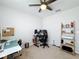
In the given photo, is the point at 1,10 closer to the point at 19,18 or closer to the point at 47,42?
the point at 19,18

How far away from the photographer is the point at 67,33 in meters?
4.07

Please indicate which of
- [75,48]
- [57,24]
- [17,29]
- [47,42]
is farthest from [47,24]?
[75,48]

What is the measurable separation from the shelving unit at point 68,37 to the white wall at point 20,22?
6.75 ft

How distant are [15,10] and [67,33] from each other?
325 cm

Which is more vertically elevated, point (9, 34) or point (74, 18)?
point (74, 18)

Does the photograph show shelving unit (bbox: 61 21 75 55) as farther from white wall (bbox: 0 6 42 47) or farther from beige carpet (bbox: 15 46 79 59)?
white wall (bbox: 0 6 42 47)

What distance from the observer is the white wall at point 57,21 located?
364 cm

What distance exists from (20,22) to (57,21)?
233 cm

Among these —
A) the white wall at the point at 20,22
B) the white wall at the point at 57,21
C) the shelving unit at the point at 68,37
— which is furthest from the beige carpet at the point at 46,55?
the white wall at the point at 20,22

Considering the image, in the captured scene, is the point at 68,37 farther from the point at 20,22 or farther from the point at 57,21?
the point at 20,22

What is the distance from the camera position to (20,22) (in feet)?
15.0

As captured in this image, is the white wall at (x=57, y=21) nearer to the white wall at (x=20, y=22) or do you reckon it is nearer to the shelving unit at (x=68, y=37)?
the shelving unit at (x=68, y=37)

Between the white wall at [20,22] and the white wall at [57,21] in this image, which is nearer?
the white wall at [57,21]

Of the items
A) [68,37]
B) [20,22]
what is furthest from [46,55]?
[20,22]
